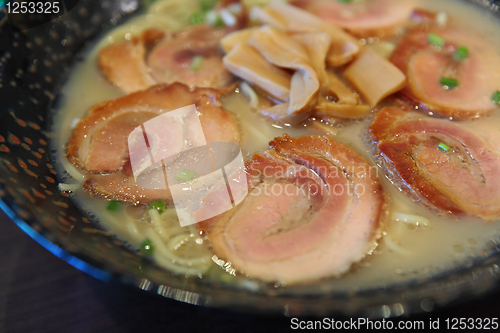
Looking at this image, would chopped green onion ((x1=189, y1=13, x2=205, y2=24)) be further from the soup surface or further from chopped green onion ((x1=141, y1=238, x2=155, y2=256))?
chopped green onion ((x1=141, y1=238, x2=155, y2=256))

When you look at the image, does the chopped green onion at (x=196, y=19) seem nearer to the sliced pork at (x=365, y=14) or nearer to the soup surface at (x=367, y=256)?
the sliced pork at (x=365, y=14)

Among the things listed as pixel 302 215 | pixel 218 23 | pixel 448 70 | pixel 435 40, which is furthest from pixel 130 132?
pixel 435 40

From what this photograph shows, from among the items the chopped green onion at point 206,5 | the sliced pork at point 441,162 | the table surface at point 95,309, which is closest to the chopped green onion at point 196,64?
the chopped green onion at point 206,5

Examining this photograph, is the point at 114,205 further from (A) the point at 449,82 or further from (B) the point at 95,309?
(A) the point at 449,82

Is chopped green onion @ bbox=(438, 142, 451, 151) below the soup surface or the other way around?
the other way around

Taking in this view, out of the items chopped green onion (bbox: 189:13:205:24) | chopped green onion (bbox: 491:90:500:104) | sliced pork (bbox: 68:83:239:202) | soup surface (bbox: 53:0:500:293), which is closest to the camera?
soup surface (bbox: 53:0:500:293)

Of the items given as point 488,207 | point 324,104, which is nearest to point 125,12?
point 324,104

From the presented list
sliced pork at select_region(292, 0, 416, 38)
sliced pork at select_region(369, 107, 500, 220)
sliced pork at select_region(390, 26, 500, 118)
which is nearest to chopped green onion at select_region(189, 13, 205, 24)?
sliced pork at select_region(292, 0, 416, 38)
